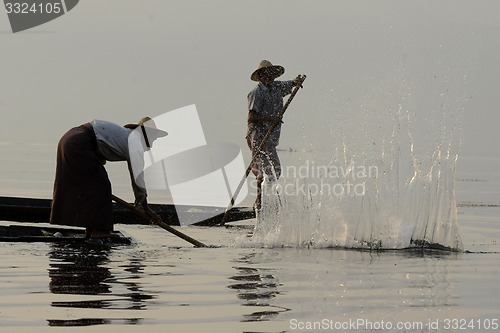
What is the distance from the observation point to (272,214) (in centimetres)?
1198

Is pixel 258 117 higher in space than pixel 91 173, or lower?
higher

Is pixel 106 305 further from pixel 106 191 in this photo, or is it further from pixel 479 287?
pixel 106 191

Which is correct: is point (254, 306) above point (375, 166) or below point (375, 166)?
below

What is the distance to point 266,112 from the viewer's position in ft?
48.8

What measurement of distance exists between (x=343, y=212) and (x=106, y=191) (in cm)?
250

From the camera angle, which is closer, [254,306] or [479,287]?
[254,306]

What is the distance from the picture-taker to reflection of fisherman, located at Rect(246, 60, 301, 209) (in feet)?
48.6

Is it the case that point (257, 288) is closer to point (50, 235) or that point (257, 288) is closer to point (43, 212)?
point (50, 235)

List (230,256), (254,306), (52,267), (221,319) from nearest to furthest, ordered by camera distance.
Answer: (221,319), (254,306), (52,267), (230,256)

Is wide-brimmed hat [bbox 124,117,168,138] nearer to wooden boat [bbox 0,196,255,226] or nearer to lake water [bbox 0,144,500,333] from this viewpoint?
lake water [bbox 0,144,500,333]

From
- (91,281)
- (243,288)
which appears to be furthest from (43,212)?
(243,288)

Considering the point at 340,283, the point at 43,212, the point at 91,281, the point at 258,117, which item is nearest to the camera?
the point at 91,281

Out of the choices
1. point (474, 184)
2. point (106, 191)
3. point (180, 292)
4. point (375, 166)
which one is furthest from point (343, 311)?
point (474, 184)

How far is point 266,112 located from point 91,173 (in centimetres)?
431
